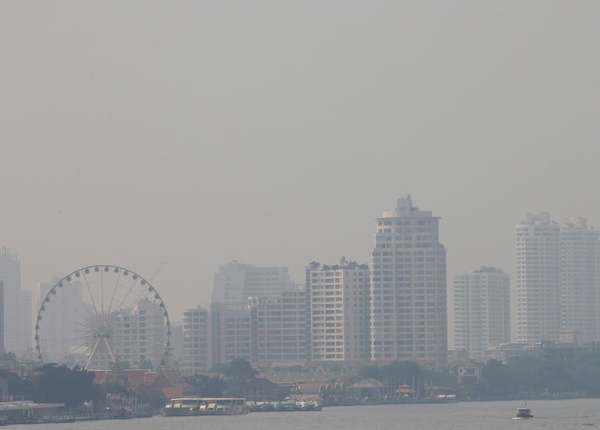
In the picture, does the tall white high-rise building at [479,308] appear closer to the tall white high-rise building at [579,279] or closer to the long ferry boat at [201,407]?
the tall white high-rise building at [579,279]

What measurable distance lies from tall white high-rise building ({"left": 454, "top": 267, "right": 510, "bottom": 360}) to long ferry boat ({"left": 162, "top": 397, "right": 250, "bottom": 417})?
84.7 m

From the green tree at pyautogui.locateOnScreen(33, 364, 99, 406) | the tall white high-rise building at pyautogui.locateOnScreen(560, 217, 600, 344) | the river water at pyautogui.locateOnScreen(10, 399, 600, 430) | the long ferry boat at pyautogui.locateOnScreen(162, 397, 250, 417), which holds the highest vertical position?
the tall white high-rise building at pyautogui.locateOnScreen(560, 217, 600, 344)

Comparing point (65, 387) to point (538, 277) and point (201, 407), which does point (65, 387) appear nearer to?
point (201, 407)

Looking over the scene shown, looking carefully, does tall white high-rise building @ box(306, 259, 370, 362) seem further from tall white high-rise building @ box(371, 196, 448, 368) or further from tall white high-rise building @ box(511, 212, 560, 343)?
tall white high-rise building @ box(511, 212, 560, 343)

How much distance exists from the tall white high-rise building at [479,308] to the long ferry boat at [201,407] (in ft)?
278

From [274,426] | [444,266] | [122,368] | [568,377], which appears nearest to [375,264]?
[444,266]

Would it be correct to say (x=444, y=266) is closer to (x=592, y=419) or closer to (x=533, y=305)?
(x=533, y=305)

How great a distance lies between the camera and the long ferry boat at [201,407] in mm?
104500

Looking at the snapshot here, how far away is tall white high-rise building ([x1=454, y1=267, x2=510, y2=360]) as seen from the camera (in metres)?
193

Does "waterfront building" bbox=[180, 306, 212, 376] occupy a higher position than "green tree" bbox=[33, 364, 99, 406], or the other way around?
"waterfront building" bbox=[180, 306, 212, 376]

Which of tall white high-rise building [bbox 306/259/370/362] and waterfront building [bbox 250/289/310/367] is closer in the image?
tall white high-rise building [bbox 306/259/370/362]

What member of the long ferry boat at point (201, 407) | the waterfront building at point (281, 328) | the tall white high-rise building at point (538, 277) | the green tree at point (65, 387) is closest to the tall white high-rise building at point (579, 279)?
the tall white high-rise building at point (538, 277)

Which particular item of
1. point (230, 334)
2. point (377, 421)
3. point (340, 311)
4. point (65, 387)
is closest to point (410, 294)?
point (340, 311)

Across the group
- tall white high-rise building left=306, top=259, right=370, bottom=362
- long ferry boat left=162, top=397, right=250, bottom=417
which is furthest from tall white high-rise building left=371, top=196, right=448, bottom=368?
long ferry boat left=162, top=397, right=250, bottom=417
